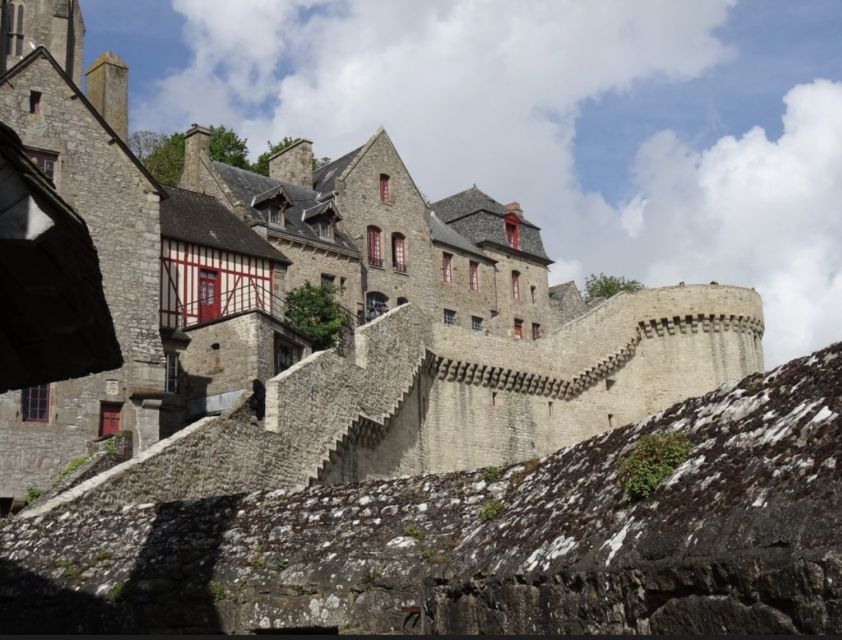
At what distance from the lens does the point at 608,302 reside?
127 ft

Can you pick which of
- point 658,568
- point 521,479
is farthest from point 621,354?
point 658,568

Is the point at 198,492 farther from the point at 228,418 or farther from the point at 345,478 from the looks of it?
the point at 345,478

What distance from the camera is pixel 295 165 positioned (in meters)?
40.6

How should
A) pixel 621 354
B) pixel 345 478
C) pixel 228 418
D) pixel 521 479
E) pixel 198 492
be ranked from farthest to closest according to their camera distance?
1. pixel 621 354
2. pixel 345 478
3. pixel 228 418
4. pixel 198 492
5. pixel 521 479

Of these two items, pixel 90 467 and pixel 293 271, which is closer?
pixel 90 467

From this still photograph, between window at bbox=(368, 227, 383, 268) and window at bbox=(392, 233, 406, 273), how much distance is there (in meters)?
0.73

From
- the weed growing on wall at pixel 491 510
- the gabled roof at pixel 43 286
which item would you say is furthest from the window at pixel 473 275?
the gabled roof at pixel 43 286

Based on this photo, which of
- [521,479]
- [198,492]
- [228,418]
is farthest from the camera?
[228,418]

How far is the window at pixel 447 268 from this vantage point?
41625 millimetres

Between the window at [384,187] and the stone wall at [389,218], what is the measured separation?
0.16 meters

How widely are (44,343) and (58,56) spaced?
39.0m

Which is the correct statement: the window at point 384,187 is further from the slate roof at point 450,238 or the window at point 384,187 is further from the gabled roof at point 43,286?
the gabled roof at point 43,286

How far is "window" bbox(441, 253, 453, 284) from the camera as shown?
137 ft

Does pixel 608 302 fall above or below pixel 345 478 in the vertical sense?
above
